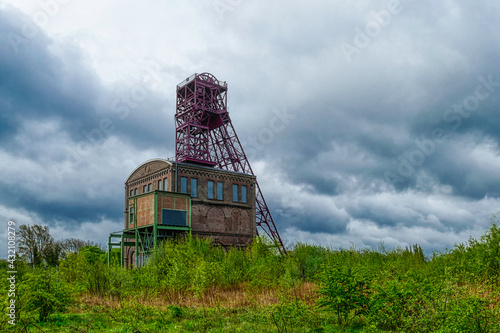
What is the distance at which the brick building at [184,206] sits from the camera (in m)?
31.9

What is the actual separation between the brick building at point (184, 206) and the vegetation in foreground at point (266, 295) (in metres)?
15.6

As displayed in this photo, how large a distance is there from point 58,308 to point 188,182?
27107mm

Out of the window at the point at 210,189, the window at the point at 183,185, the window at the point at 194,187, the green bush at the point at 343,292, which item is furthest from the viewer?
the window at the point at 210,189

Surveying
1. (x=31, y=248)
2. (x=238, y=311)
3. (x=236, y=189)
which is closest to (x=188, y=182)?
(x=236, y=189)

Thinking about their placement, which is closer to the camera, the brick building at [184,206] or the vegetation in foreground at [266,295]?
the vegetation in foreground at [266,295]

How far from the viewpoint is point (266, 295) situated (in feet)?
39.7

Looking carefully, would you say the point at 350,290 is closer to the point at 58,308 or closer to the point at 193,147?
the point at 58,308

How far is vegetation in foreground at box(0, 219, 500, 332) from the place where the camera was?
7707 mm

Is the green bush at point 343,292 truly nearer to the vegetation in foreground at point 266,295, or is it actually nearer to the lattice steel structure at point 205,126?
the vegetation in foreground at point 266,295

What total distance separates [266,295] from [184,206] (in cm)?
2235

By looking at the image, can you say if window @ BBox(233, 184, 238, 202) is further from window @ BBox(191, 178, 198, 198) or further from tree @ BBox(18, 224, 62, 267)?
tree @ BBox(18, 224, 62, 267)

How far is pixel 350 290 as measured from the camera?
820 centimetres

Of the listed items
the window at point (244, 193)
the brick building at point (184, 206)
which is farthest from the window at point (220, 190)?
the window at point (244, 193)

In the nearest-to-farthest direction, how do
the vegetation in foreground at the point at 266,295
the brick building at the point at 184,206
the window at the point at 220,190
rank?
1. the vegetation in foreground at the point at 266,295
2. the brick building at the point at 184,206
3. the window at the point at 220,190
